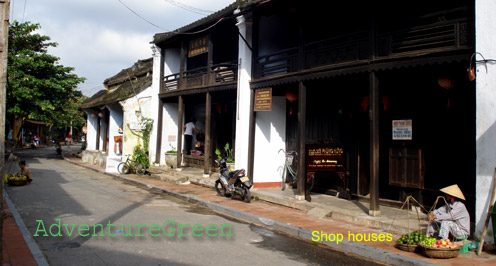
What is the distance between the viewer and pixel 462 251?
256 inches

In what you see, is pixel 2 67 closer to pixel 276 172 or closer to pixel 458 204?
pixel 458 204

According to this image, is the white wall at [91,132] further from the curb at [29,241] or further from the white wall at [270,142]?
the curb at [29,241]

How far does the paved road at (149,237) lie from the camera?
19.4 ft

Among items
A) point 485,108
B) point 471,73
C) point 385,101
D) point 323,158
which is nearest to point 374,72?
point 385,101

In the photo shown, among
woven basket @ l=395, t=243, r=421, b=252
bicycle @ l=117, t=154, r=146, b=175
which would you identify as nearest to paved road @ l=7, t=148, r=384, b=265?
woven basket @ l=395, t=243, r=421, b=252

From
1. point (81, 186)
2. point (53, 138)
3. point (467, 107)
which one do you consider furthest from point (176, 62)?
point (53, 138)

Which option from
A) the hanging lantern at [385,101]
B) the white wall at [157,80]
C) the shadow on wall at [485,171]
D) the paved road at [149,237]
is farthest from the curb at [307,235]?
the white wall at [157,80]

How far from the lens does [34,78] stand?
23.8m

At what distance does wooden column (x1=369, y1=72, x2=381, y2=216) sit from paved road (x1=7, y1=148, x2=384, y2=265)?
7.87 ft

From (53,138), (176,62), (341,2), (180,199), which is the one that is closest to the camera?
(341,2)

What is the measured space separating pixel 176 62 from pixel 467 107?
48.6 ft

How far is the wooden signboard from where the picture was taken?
10.5 metres

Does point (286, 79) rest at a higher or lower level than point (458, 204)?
higher

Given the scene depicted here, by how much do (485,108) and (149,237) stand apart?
268 inches
